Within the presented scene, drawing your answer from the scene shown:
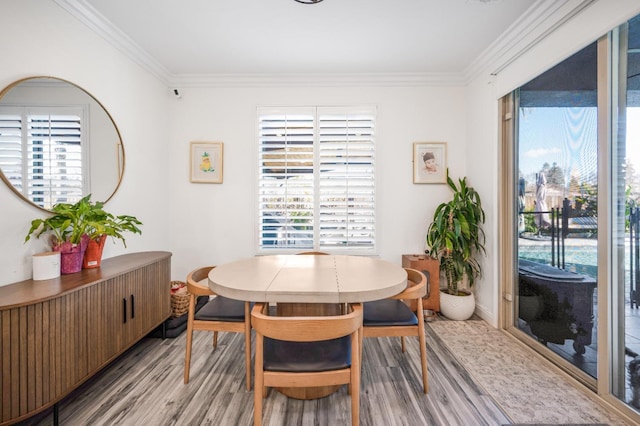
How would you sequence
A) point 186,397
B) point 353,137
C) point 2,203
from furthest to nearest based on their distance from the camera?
1. point 353,137
2. point 186,397
3. point 2,203

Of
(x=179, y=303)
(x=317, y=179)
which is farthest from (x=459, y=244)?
(x=179, y=303)

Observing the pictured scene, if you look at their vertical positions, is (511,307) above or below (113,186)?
below

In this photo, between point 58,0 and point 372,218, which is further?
point 372,218

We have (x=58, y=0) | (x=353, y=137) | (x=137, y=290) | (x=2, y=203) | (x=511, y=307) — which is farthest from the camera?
(x=353, y=137)

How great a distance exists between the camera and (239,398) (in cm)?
193

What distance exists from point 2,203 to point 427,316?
3772 mm

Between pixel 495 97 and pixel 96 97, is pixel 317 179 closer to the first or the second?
pixel 495 97

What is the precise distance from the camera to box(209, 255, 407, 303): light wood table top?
1.61 m

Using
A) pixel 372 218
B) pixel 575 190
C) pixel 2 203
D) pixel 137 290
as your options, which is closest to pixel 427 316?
pixel 372 218

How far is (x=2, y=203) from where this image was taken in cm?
179

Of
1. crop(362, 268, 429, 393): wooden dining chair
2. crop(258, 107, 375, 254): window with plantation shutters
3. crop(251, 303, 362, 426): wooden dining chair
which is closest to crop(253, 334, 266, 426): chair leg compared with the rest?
crop(251, 303, 362, 426): wooden dining chair

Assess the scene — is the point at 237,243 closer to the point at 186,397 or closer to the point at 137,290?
the point at 137,290

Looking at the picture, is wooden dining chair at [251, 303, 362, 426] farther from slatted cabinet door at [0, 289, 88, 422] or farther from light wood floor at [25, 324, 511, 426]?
slatted cabinet door at [0, 289, 88, 422]

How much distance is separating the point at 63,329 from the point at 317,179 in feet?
8.91
